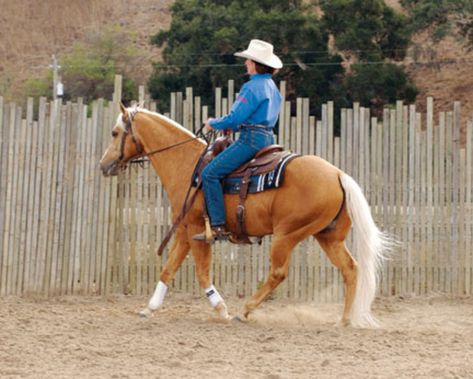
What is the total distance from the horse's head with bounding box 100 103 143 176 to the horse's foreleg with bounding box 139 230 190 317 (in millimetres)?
982

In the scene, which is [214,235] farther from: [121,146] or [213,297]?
[121,146]

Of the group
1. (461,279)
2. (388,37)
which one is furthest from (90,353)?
(388,37)

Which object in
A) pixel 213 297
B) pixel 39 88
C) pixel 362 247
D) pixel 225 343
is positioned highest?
pixel 39 88

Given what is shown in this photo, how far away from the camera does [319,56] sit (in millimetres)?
26828

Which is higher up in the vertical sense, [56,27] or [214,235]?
[56,27]

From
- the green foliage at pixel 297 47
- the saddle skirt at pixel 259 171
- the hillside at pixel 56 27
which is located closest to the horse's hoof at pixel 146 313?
the saddle skirt at pixel 259 171

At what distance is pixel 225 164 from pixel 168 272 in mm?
1183

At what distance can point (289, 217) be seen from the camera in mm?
7930

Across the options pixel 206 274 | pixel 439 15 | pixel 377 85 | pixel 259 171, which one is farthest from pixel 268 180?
pixel 439 15

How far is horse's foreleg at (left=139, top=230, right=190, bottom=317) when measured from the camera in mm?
8422

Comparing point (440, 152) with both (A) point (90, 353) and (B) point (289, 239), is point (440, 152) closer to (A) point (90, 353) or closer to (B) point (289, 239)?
(B) point (289, 239)

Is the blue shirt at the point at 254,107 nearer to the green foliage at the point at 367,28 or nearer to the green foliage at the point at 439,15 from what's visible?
the green foliage at the point at 367,28

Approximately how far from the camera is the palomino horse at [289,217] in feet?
25.7

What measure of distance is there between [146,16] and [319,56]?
23012 mm
